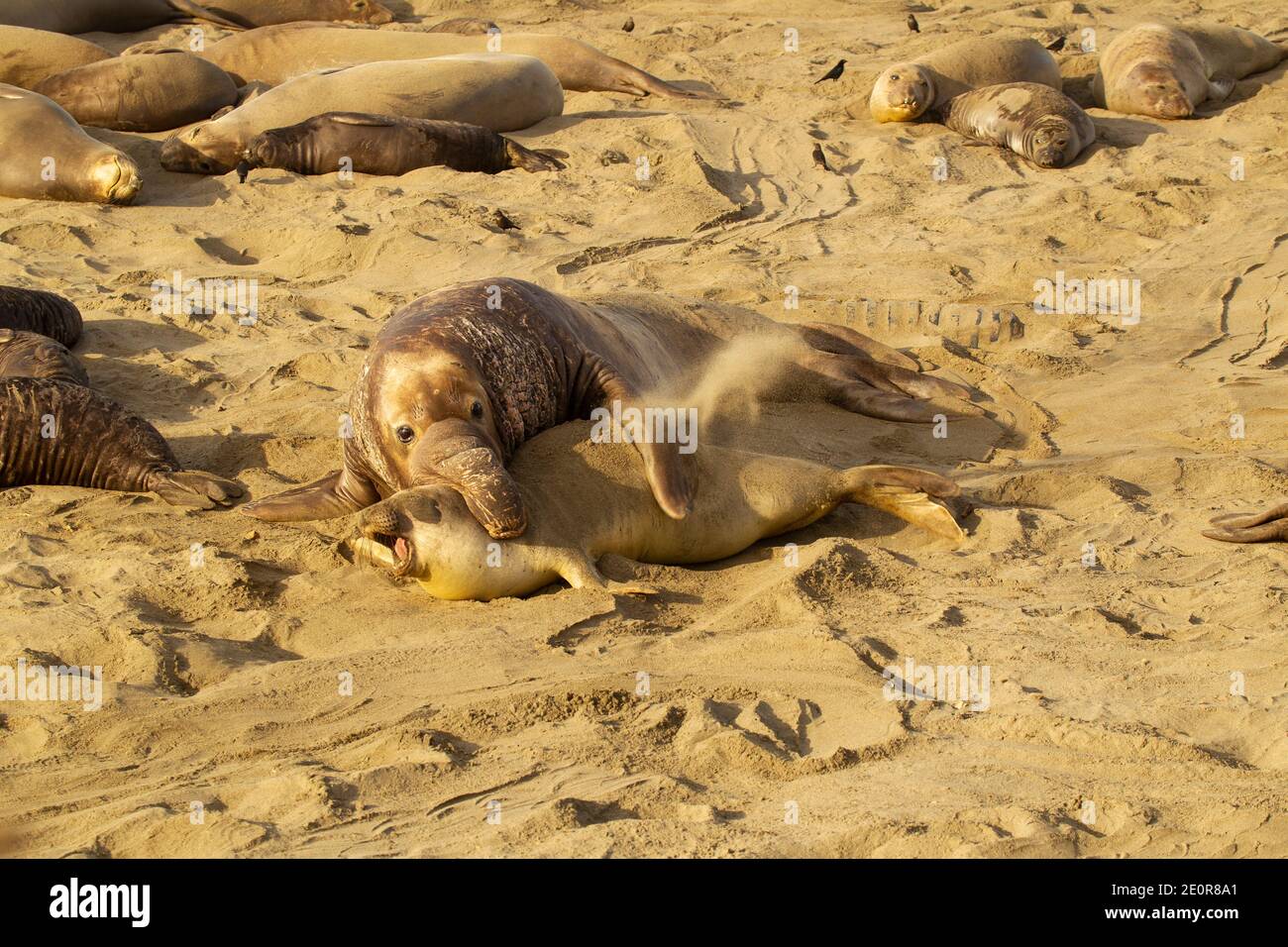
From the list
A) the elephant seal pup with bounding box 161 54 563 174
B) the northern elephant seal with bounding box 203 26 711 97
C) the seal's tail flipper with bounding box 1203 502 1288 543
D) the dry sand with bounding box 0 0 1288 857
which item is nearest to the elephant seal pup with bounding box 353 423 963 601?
the dry sand with bounding box 0 0 1288 857

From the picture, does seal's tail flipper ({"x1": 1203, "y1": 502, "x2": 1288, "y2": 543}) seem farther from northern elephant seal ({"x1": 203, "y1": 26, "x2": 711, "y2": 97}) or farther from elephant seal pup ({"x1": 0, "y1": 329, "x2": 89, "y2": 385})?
northern elephant seal ({"x1": 203, "y1": 26, "x2": 711, "y2": 97})

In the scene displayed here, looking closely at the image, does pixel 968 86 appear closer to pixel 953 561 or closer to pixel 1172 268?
pixel 1172 268

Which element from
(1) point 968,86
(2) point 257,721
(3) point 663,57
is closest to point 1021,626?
(2) point 257,721

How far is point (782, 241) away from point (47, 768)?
5823mm

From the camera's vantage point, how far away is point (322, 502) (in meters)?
5.57

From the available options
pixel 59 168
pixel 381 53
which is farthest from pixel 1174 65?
pixel 59 168

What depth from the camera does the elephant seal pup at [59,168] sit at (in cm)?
915

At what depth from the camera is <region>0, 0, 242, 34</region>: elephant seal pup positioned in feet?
39.3

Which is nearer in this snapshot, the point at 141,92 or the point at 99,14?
the point at 141,92

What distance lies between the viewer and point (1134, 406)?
22.2 ft

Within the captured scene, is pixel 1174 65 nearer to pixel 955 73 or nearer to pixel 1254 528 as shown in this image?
pixel 955 73

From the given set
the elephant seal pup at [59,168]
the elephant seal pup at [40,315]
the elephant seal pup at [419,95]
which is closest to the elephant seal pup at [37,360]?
the elephant seal pup at [40,315]

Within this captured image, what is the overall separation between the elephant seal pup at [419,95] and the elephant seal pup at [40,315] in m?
3.21

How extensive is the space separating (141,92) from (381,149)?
2.06 meters
